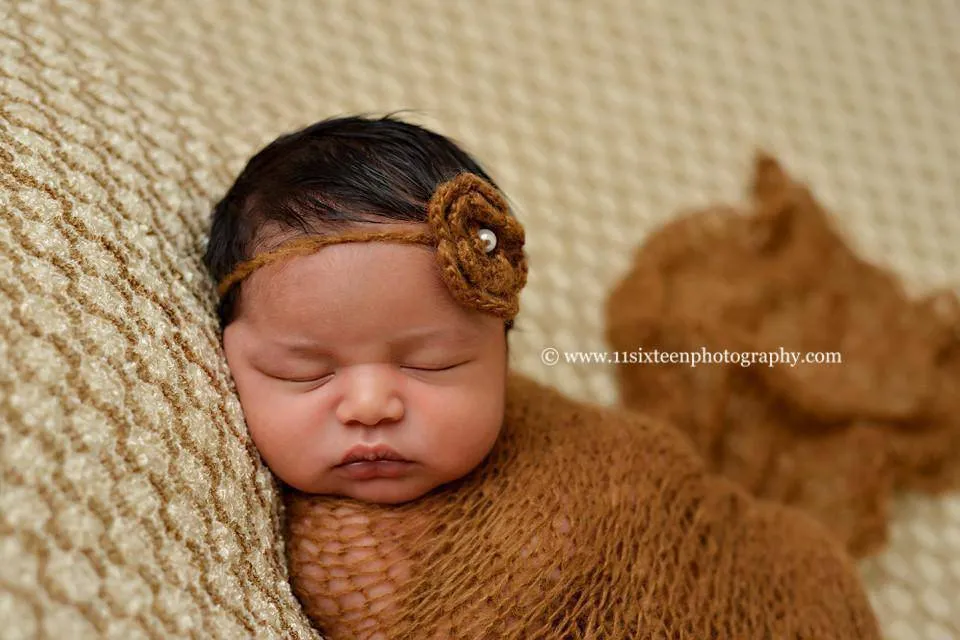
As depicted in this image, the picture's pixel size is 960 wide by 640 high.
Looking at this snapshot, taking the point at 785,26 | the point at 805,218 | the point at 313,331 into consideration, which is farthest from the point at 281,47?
the point at 785,26

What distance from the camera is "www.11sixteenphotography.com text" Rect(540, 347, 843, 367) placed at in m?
1.27

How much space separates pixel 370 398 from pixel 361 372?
33mm

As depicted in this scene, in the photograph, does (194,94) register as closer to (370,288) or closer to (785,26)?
(370,288)

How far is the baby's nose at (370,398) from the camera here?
0.79 meters

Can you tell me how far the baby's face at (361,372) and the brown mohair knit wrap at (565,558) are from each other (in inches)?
1.6

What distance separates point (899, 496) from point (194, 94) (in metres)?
1.13

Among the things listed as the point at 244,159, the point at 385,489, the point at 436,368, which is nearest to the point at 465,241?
the point at 436,368

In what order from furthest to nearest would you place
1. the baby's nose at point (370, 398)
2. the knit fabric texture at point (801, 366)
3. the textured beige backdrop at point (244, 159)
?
the knit fabric texture at point (801, 366) → the baby's nose at point (370, 398) → the textured beige backdrop at point (244, 159)

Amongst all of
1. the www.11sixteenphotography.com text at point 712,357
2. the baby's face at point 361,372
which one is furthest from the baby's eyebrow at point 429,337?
the www.11sixteenphotography.com text at point 712,357

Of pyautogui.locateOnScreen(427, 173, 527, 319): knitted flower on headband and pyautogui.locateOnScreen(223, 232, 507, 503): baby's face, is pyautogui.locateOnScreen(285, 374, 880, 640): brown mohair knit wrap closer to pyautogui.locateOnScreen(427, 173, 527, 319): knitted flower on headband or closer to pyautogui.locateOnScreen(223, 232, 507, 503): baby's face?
pyautogui.locateOnScreen(223, 232, 507, 503): baby's face

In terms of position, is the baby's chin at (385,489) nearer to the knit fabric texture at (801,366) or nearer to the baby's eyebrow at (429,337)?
the baby's eyebrow at (429,337)

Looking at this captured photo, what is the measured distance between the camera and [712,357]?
1266mm

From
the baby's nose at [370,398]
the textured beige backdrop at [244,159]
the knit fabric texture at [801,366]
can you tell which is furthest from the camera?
the knit fabric texture at [801,366]

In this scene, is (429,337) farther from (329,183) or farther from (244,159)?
(244,159)
